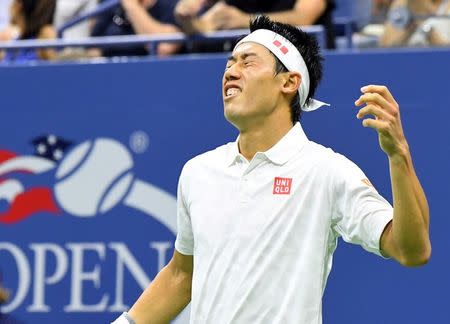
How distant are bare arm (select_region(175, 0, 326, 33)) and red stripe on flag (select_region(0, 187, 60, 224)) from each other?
108cm

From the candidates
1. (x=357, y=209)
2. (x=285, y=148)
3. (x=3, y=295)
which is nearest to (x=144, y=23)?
(x=3, y=295)

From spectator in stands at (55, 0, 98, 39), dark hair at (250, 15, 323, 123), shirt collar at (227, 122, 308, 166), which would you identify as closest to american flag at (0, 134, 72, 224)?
spectator in stands at (55, 0, 98, 39)

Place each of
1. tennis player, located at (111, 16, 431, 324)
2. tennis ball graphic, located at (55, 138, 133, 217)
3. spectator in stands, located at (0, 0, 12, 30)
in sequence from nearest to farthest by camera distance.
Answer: tennis player, located at (111, 16, 431, 324)
tennis ball graphic, located at (55, 138, 133, 217)
spectator in stands, located at (0, 0, 12, 30)

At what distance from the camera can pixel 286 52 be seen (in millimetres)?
4098

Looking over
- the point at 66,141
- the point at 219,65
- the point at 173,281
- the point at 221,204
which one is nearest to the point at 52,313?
the point at 66,141

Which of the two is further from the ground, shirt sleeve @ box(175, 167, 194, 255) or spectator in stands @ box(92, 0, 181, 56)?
spectator in stands @ box(92, 0, 181, 56)

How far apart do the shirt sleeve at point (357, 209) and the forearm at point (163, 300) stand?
2.14ft

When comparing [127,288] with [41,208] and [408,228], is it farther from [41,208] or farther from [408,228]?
[408,228]

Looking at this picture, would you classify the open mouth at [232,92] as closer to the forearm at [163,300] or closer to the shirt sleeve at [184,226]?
the shirt sleeve at [184,226]

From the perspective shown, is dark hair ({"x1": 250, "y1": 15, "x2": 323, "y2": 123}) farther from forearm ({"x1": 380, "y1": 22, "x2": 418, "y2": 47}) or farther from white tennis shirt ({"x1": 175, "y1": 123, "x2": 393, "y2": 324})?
forearm ({"x1": 380, "y1": 22, "x2": 418, "y2": 47})

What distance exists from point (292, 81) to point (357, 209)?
2.10 feet

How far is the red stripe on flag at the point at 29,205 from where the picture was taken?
6066 millimetres

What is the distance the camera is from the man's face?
3.98m

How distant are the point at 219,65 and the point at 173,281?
1.85m
